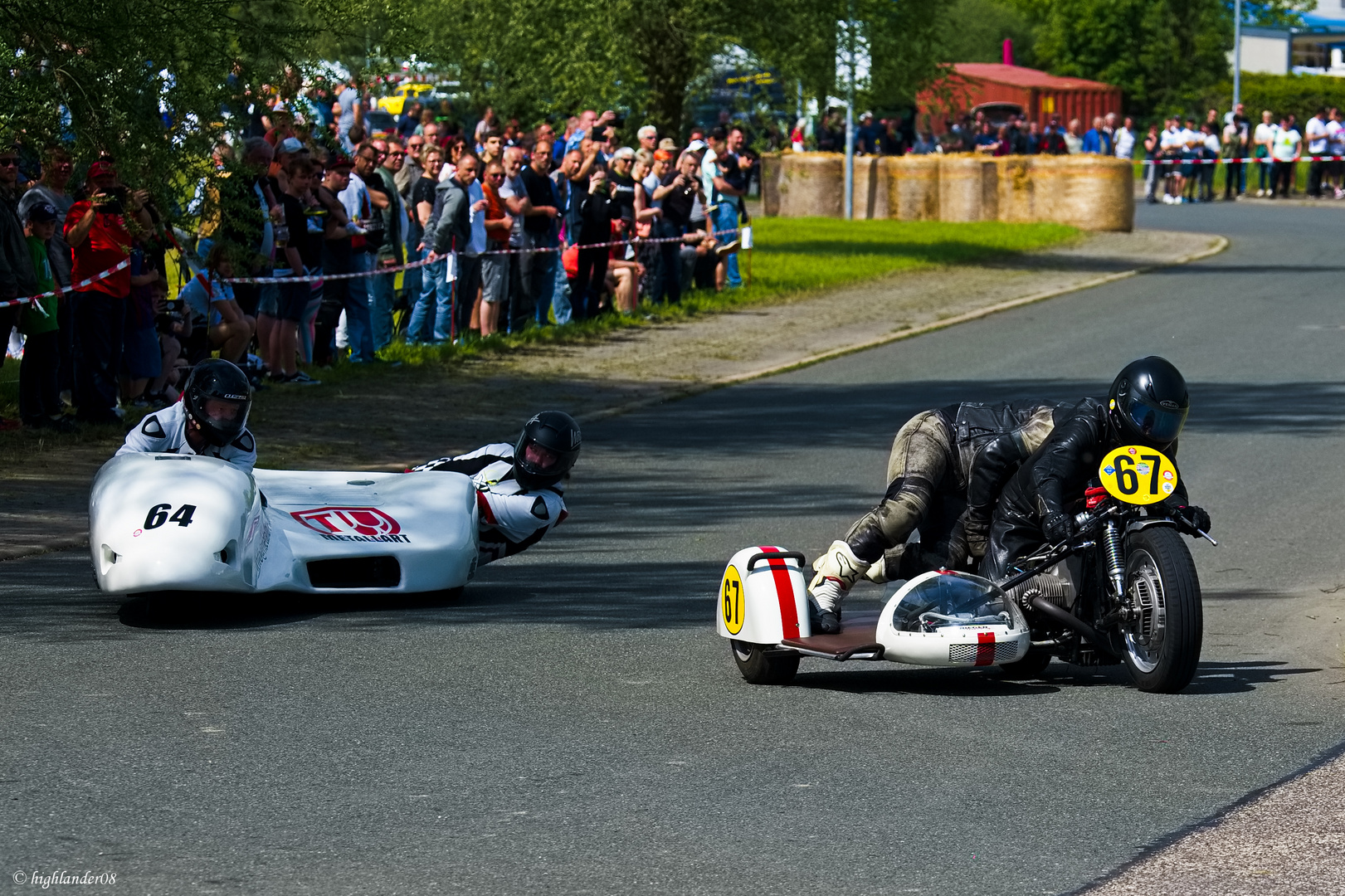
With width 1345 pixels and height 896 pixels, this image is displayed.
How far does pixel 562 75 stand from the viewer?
27.2m

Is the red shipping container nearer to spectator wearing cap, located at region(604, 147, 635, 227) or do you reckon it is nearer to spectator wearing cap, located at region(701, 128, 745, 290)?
spectator wearing cap, located at region(701, 128, 745, 290)

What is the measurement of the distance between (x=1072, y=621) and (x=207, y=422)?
402 cm

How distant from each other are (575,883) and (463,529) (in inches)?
167

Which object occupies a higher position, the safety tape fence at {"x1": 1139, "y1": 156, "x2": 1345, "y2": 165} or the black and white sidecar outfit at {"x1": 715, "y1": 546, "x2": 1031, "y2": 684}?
the safety tape fence at {"x1": 1139, "y1": 156, "x2": 1345, "y2": 165}

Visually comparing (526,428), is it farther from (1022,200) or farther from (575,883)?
(1022,200)

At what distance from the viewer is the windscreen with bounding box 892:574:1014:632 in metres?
7.65

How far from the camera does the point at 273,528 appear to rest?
30.1ft

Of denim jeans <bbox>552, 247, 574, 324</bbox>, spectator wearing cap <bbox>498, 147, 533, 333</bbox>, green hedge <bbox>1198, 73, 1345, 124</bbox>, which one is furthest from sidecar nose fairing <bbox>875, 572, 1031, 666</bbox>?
green hedge <bbox>1198, 73, 1345, 124</bbox>

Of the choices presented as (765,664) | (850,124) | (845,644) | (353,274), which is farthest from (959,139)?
(845,644)

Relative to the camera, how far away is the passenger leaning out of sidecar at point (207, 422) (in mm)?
9289

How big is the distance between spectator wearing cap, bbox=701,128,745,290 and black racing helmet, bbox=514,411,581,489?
→ 49.7ft

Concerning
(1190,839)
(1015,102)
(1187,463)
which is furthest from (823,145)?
(1190,839)

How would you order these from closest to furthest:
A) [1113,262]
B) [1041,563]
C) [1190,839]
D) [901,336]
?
[1190,839]
[1041,563]
[901,336]
[1113,262]

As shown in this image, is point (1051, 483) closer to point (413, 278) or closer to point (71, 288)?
point (71, 288)
